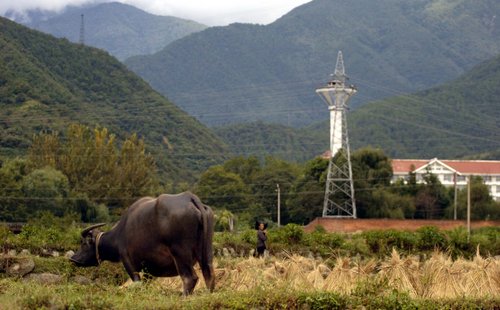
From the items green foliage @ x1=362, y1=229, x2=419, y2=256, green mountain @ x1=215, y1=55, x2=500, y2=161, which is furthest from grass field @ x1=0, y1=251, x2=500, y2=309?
green mountain @ x1=215, y1=55, x2=500, y2=161

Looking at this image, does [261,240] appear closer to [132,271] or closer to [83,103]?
[132,271]

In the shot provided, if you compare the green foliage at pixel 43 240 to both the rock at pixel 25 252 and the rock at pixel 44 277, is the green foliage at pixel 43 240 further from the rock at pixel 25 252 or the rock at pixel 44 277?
the rock at pixel 44 277

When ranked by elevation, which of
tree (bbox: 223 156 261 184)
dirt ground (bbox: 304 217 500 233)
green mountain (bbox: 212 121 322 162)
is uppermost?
green mountain (bbox: 212 121 322 162)

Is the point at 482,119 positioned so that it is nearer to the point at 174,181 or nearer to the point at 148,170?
the point at 174,181

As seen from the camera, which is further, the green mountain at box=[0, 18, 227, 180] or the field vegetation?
the green mountain at box=[0, 18, 227, 180]

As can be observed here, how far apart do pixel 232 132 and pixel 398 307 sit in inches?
4695

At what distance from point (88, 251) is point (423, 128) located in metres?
128

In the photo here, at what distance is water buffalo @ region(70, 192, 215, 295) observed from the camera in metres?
14.5

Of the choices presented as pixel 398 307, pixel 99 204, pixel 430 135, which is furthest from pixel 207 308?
pixel 430 135

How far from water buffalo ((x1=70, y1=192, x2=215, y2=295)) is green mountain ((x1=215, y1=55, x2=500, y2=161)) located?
114 metres

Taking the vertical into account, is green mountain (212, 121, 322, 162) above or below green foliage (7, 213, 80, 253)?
above

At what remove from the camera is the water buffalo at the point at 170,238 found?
14.5 m

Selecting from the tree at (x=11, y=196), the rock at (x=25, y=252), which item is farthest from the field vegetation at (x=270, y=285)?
the tree at (x=11, y=196)

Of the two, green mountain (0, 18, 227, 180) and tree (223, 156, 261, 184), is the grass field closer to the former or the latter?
tree (223, 156, 261, 184)
